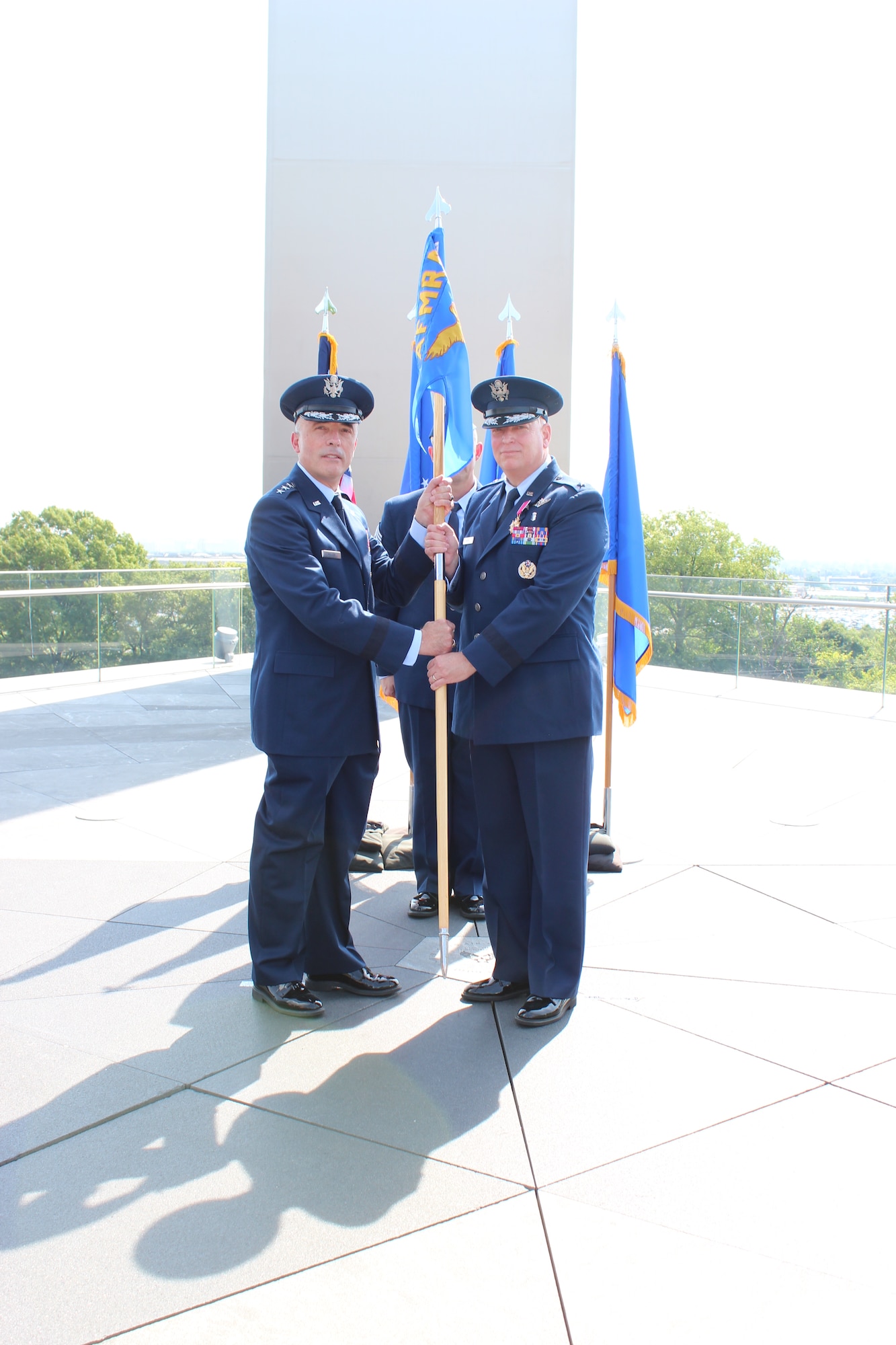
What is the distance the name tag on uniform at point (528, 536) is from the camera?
306cm

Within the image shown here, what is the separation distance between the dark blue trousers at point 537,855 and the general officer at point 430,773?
29.3 inches

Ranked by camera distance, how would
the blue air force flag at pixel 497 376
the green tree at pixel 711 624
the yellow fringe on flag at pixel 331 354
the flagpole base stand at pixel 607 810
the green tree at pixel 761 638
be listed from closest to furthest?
the flagpole base stand at pixel 607 810
the blue air force flag at pixel 497 376
the yellow fringe on flag at pixel 331 354
the green tree at pixel 761 638
the green tree at pixel 711 624

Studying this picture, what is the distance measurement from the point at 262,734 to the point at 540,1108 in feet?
4.27

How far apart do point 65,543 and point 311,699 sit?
3581 centimetres

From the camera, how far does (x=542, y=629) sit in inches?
116

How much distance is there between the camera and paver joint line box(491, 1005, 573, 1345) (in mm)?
1793

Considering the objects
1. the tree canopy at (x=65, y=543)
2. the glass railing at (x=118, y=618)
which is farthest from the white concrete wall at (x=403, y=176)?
the tree canopy at (x=65, y=543)

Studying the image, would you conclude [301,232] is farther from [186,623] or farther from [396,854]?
[396,854]

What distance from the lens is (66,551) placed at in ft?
117

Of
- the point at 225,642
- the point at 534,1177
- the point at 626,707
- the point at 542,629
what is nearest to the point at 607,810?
the point at 626,707

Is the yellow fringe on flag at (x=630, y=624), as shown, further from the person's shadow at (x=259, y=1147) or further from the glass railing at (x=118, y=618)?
the glass railing at (x=118, y=618)

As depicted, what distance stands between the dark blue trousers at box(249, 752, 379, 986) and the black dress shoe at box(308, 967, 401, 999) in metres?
0.02

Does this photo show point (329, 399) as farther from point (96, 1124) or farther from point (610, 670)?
point (610, 670)

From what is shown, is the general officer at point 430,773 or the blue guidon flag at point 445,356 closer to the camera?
the blue guidon flag at point 445,356
